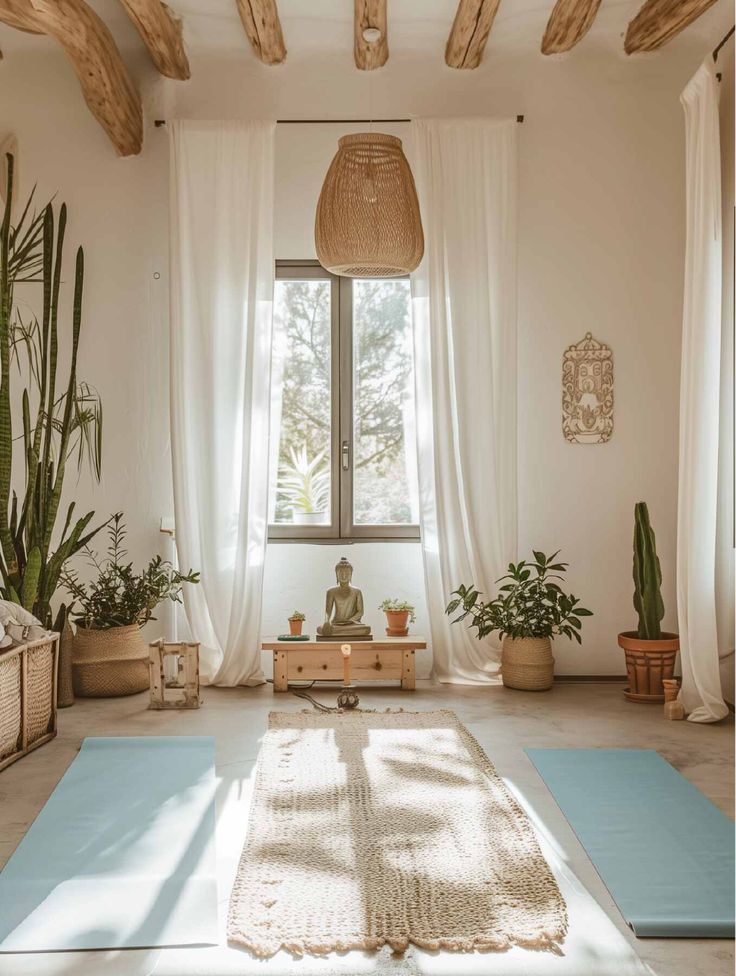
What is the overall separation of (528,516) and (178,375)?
2.09 metres

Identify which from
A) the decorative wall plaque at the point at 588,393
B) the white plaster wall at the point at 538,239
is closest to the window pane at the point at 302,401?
the white plaster wall at the point at 538,239

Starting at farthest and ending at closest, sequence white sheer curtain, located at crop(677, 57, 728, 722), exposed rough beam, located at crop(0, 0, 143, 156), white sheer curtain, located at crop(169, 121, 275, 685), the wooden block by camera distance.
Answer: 1. white sheer curtain, located at crop(169, 121, 275, 685)
2. the wooden block
3. white sheer curtain, located at crop(677, 57, 728, 722)
4. exposed rough beam, located at crop(0, 0, 143, 156)

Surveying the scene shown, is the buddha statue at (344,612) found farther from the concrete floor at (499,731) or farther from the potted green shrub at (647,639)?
the potted green shrub at (647,639)

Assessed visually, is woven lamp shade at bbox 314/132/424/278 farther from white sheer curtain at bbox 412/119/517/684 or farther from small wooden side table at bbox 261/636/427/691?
→ small wooden side table at bbox 261/636/427/691

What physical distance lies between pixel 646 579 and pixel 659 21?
286 cm

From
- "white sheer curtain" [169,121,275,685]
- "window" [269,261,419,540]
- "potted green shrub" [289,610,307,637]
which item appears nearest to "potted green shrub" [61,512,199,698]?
"white sheer curtain" [169,121,275,685]

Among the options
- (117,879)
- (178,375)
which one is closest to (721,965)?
(117,879)

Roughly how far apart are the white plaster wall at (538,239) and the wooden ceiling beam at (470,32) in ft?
0.42

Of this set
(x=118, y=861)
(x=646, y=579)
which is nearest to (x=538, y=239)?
(x=646, y=579)

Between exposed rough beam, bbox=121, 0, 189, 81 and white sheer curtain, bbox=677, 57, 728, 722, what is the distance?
2.60 m

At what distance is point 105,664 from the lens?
4.97 metres

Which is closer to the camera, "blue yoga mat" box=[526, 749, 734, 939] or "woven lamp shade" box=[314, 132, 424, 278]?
"blue yoga mat" box=[526, 749, 734, 939]

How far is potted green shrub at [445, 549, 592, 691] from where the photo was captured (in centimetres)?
507

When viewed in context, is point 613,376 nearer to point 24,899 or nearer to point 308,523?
point 308,523
